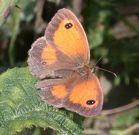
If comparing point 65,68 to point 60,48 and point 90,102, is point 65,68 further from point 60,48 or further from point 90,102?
point 90,102

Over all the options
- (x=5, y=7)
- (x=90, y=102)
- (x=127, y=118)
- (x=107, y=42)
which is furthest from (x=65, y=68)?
→ (x=107, y=42)

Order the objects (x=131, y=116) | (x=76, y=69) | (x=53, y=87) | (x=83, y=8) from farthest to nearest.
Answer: (x=83, y=8), (x=131, y=116), (x=76, y=69), (x=53, y=87)

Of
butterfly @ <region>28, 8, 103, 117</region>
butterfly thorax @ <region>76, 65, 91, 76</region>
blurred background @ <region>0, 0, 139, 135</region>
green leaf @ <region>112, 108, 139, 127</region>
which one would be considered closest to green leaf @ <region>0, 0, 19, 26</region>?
butterfly @ <region>28, 8, 103, 117</region>

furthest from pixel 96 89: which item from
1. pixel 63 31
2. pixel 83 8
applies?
pixel 83 8

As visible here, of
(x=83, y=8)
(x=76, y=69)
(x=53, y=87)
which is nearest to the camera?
(x=53, y=87)

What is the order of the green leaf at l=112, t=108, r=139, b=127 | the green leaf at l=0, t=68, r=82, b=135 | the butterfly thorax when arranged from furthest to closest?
the green leaf at l=112, t=108, r=139, b=127, the butterfly thorax, the green leaf at l=0, t=68, r=82, b=135

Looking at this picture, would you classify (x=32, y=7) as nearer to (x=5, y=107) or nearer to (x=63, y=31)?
(x=63, y=31)

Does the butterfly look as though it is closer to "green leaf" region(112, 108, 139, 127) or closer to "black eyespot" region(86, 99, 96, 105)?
"black eyespot" region(86, 99, 96, 105)
